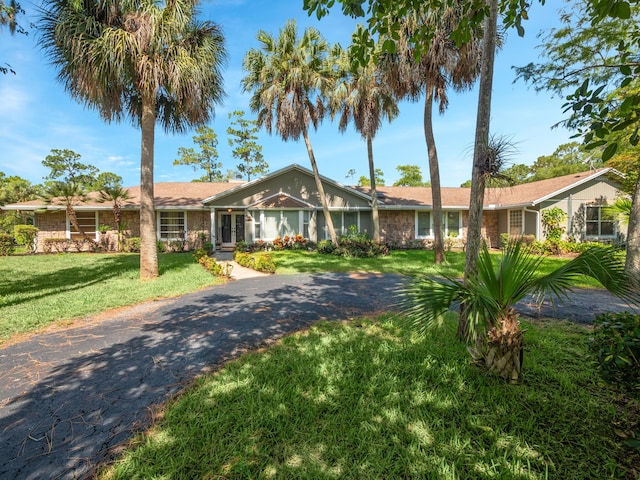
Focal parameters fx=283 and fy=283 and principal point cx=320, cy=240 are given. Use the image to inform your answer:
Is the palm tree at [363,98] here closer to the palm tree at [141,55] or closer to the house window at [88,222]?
the palm tree at [141,55]

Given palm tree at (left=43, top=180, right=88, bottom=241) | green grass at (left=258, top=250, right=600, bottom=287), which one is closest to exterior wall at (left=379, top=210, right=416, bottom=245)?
green grass at (left=258, top=250, right=600, bottom=287)

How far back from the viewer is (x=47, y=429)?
2.57m

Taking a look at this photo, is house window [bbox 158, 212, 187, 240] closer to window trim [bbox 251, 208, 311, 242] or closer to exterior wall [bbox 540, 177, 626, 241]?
window trim [bbox 251, 208, 311, 242]

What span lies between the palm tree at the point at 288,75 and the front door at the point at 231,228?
6.41 meters

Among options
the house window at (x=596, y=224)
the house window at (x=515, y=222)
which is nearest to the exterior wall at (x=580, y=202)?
the house window at (x=596, y=224)

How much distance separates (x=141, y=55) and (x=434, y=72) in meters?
10.3

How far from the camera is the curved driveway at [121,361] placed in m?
2.41

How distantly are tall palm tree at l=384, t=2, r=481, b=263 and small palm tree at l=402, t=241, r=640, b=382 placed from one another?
936 cm

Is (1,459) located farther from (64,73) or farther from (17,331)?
(64,73)

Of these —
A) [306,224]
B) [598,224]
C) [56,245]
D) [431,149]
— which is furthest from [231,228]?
[598,224]

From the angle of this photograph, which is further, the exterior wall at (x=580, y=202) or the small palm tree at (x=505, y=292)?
the exterior wall at (x=580, y=202)

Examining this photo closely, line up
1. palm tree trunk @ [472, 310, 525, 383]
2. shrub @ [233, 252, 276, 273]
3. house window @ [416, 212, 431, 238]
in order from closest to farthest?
palm tree trunk @ [472, 310, 525, 383], shrub @ [233, 252, 276, 273], house window @ [416, 212, 431, 238]

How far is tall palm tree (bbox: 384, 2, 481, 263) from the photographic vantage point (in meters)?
10.7

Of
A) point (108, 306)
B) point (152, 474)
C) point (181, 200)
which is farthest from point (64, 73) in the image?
point (152, 474)
